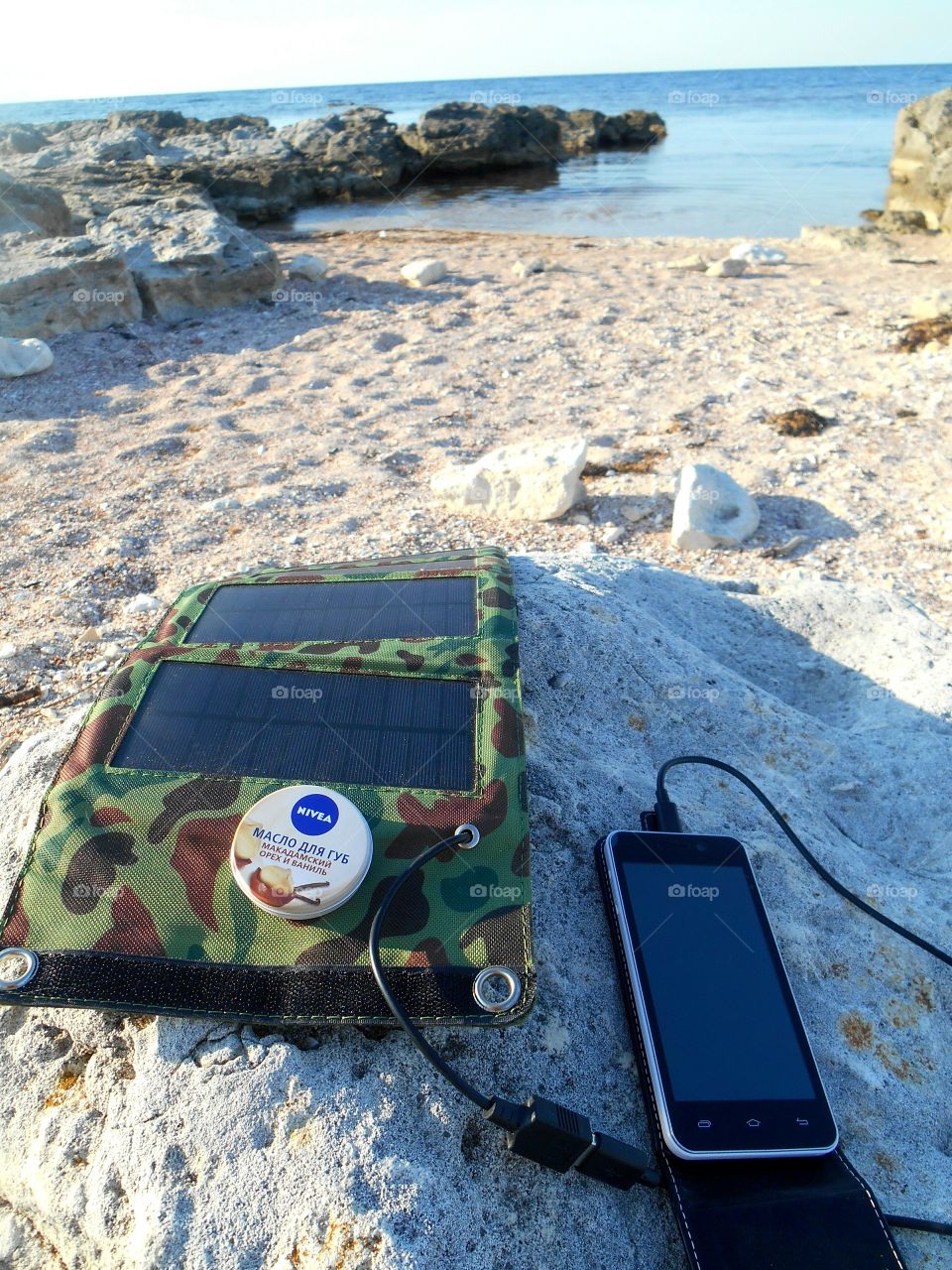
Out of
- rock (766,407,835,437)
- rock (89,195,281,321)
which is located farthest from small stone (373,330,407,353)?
rock (766,407,835,437)

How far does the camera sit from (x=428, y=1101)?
1.48 metres

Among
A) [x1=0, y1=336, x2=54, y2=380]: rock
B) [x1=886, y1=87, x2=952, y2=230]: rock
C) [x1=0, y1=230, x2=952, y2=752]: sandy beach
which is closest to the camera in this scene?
[x1=0, y1=230, x2=952, y2=752]: sandy beach

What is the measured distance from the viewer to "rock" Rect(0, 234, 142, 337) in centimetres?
848

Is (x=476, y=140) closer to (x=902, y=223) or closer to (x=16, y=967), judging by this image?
(x=902, y=223)

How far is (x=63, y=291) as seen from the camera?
8.62m

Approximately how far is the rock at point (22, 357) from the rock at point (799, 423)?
6.78m

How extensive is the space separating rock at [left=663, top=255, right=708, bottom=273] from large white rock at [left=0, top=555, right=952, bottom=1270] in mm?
10514

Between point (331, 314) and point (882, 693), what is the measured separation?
8.16 metres

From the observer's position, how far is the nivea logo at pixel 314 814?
1.61 metres

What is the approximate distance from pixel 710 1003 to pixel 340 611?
1395 mm

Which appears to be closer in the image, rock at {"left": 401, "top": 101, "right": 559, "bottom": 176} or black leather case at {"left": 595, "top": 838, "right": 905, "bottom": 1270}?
black leather case at {"left": 595, "top": 838, "right": 905, "bottom": 1270}

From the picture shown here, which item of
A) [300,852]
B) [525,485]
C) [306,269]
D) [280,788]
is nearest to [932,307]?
[525,485]

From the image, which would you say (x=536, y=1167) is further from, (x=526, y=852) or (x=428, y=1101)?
(x=526, y=852)

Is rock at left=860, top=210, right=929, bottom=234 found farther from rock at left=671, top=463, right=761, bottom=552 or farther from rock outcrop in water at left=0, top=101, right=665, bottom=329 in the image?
rock at left=671, top=463, right=761, bottom=552
